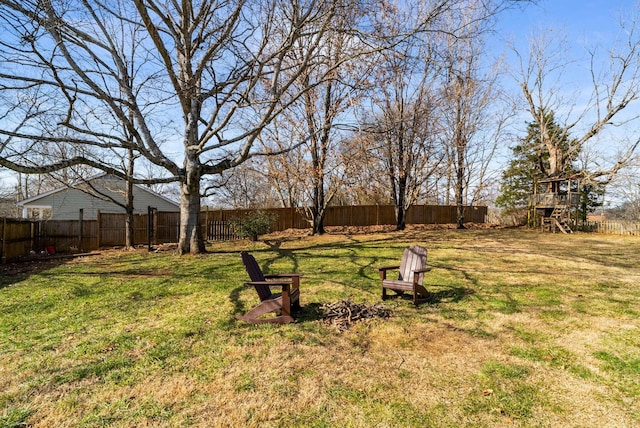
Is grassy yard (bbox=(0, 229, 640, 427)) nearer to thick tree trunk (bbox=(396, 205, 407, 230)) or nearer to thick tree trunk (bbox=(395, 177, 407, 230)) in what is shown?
thick tree trunk (bbox=(395, 177, 407, 230))

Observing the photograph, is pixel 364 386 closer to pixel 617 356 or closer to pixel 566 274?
pixel 617 356

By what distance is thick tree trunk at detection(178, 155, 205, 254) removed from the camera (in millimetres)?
10773

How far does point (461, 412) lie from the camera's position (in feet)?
8.54

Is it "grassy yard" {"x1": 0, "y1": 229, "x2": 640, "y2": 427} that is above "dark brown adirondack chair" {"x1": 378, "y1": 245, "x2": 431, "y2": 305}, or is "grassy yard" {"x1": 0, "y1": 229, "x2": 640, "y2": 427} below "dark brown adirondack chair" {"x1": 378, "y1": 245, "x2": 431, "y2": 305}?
below

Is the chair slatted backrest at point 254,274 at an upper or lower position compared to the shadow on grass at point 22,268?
upper

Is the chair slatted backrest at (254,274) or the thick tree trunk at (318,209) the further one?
the thick tree trunk at (318,209)

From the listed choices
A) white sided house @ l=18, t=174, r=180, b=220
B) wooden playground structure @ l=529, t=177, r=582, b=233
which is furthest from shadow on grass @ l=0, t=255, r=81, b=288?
wooden playground structure @ l=529, t=177, r=582, b=233

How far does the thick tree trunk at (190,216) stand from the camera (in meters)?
10.8

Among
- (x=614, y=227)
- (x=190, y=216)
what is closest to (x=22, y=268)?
(x=190, y=216)

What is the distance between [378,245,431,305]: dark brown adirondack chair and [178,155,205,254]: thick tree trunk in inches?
286

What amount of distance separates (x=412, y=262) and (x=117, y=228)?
50.6 ft

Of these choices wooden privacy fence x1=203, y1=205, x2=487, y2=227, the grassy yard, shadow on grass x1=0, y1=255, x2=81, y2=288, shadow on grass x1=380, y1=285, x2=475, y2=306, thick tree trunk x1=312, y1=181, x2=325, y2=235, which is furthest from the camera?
wooden privacy fence x1=203, y1=205, x2=487, y2=227

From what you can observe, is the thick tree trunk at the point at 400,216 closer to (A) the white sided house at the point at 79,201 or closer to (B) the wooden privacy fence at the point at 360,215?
(B) the wooden privacy fence at the point at 360,215

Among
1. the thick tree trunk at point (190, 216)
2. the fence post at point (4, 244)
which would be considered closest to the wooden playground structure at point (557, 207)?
the thick tree trunk at point (190, 216)
